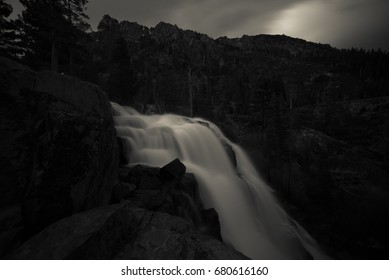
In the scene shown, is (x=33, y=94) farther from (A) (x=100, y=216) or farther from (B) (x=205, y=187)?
(B) (x=205, y=187)

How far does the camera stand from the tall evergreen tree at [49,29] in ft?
57.9

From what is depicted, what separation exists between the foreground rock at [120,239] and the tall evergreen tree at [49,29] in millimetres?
18062

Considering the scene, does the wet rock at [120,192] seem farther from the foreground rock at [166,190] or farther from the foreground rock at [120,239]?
the foreground rock at [120,239]

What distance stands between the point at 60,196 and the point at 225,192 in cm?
1002

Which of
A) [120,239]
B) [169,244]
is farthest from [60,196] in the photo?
[169,244]

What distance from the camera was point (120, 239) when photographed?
5098 mm

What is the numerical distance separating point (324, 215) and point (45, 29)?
3500cm

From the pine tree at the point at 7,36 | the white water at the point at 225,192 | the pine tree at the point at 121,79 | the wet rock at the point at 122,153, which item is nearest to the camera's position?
the white water at the point at 225,192

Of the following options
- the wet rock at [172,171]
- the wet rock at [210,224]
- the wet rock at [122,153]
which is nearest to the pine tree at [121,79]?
the wet rock at [122,153]

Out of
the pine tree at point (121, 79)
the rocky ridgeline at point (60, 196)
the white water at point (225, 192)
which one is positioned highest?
the pine tree at point (121, 79)

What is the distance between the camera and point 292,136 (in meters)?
33.7

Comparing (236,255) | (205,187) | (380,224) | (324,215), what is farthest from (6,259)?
(380,224)

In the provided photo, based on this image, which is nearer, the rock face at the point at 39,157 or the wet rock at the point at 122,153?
the rock face at the point at 39,157

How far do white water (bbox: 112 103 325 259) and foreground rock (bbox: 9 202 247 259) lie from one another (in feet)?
19.5
